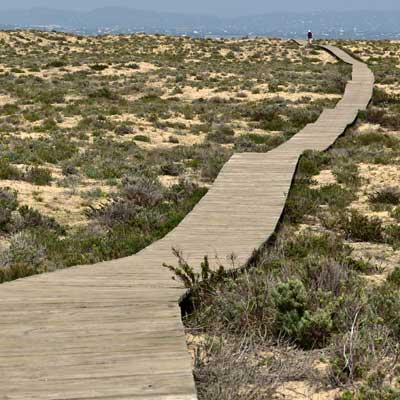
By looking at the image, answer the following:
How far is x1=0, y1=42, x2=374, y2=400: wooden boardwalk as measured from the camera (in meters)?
4.43

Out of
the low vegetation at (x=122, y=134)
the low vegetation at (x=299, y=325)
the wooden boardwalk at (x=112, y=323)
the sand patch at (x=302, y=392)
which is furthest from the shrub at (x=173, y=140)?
the sand patch at (x=302, y=392)

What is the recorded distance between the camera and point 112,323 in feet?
18.1

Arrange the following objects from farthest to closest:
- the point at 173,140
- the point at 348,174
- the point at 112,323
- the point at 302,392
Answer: the point at 173,140 < the point at 348,174 < the point at 112,323 < the point at 302,392

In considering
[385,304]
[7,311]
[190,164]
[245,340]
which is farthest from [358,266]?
[190,164]

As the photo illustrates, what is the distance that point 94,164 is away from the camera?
15.5 metres

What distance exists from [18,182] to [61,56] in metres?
37.6

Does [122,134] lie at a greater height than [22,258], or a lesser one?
greater

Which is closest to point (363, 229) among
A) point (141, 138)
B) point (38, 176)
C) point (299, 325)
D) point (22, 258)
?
point (299, 325)

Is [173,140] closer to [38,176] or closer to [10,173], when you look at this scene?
[38,176]

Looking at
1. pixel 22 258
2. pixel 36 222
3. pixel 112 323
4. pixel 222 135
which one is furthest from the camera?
pixel 222 135

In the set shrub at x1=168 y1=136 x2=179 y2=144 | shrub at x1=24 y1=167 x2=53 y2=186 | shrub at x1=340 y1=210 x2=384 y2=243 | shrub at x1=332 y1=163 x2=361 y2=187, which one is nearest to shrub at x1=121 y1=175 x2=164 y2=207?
shrub at x1=24 y1=167 x2=53 y2=186

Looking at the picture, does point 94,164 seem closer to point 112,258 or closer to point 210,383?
point 112,258

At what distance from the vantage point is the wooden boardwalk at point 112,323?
14.5 feet

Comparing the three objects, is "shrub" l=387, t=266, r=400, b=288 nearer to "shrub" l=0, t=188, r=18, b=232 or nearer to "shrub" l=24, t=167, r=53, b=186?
"shrub" l=0, t=188, r=18, b=232
